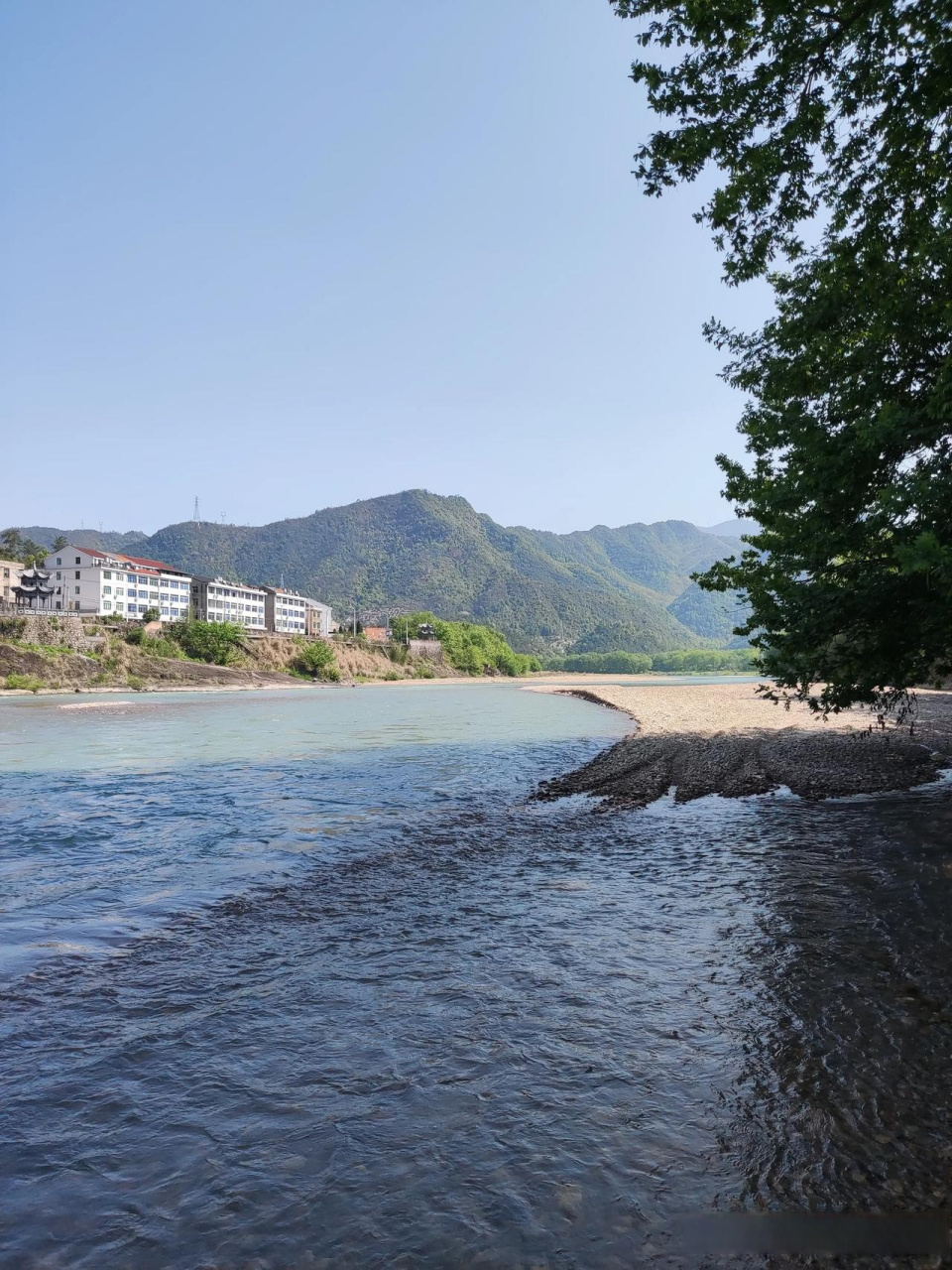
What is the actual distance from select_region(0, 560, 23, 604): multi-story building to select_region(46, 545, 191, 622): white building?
17.9 feet

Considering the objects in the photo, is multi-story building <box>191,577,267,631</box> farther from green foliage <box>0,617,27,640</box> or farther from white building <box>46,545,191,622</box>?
green foliage <box>0,617,27,640</box>

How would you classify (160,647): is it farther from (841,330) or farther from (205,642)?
(841,330)

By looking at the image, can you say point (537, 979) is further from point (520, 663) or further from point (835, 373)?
point (520, 663)

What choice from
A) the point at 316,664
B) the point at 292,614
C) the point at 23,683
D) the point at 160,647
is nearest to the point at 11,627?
the point at 23,683

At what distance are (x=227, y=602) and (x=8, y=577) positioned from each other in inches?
1675

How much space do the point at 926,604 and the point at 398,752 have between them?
20.1 meters

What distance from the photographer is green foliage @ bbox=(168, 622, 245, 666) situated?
11850 centimetres

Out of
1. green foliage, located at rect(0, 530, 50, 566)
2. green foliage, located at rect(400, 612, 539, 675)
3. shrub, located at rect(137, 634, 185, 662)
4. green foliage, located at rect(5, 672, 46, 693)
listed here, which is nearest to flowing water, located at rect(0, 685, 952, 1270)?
green foliage, located at rect(5, 672, 46, 693)

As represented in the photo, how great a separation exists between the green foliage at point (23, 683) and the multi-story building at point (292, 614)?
7257 cm

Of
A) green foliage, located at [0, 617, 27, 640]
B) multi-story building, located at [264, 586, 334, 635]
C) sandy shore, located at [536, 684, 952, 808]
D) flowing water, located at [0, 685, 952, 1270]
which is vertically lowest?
sandy shore, located at [536, 684, 952, 808]

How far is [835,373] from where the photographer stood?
12.2m

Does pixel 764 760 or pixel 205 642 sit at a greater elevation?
pixel 205 642

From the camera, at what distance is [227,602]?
155875mm

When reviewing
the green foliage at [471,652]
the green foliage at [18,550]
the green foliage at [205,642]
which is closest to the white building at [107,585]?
the green foliage at [18,550]
